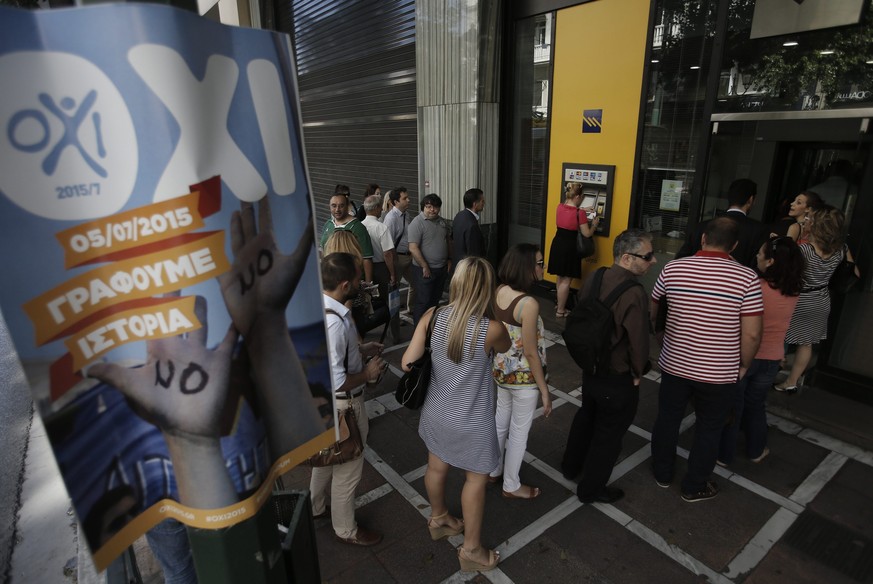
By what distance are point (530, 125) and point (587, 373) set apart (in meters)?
5.15

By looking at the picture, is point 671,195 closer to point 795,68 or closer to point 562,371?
point 795,68

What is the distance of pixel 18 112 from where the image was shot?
93 centimetres

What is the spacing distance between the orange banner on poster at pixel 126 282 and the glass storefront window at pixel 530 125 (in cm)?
689

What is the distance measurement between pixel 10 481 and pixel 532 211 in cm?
688

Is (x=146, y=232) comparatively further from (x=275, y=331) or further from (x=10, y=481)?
(x=10, y=481)

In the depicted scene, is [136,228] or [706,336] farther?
[706,336]

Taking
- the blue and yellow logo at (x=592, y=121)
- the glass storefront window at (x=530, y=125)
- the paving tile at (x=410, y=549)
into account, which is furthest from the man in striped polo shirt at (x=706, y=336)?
the glass storefront window at (x=530, y=125)

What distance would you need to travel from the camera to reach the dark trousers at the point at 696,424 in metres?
3.55

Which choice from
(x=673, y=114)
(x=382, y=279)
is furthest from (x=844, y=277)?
(x=382, y=279)

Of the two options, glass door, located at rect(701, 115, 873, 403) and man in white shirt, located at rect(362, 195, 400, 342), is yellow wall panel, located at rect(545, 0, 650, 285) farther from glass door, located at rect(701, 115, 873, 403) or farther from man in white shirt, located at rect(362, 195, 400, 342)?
man in white shirt, located at rect(362, 195, 400, 342)

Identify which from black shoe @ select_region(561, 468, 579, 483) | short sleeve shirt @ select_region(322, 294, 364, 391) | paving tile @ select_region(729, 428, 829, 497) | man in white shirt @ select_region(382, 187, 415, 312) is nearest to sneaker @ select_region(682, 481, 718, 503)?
paving tile @ select_region(729, 428, 829, 497)

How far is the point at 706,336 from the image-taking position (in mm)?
3377

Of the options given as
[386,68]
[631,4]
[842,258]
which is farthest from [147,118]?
[386,68]

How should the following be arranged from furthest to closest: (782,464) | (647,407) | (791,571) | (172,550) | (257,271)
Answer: (647,407), (782,464), (791,571), (172,550), (257,271)
